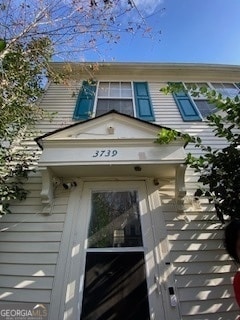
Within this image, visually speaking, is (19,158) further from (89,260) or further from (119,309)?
(119,309)

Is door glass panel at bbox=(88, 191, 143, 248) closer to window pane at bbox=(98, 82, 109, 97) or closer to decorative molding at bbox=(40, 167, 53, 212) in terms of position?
decorative molding at bbox=(40, 167, 53, 212)

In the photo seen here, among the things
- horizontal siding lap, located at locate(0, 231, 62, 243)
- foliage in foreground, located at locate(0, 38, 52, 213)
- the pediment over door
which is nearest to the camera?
horizontal siding lap, located at locate(0, 231, 62, 243)

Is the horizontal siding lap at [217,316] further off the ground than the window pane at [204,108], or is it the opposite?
the window pane at [204,108]

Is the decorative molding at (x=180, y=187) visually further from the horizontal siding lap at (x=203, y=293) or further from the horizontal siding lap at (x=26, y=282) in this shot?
the horizontal siding lap at (x=26, y=282)

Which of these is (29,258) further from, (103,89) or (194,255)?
(103,89)

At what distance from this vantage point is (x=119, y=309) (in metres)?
2.62

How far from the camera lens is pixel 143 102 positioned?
18.4 feet

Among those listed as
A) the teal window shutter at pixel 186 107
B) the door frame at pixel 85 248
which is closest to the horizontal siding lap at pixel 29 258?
the door frame at pixel 85 248

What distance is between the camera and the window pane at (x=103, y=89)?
5973 mm

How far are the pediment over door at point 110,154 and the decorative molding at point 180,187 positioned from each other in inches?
1.9

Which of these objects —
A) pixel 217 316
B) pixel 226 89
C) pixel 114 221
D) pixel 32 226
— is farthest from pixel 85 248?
pixel 226 89

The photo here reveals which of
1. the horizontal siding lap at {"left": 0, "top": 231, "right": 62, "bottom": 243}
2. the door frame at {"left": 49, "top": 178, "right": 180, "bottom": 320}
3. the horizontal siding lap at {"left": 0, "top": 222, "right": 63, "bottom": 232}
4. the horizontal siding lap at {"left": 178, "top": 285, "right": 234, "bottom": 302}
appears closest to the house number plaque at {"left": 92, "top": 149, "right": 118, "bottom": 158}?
the door frame at {"left": 49, "top": 178, "right": 180, "bottom": 320}

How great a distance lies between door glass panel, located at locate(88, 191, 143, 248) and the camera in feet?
10.2

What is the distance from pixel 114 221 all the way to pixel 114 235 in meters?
0.21
